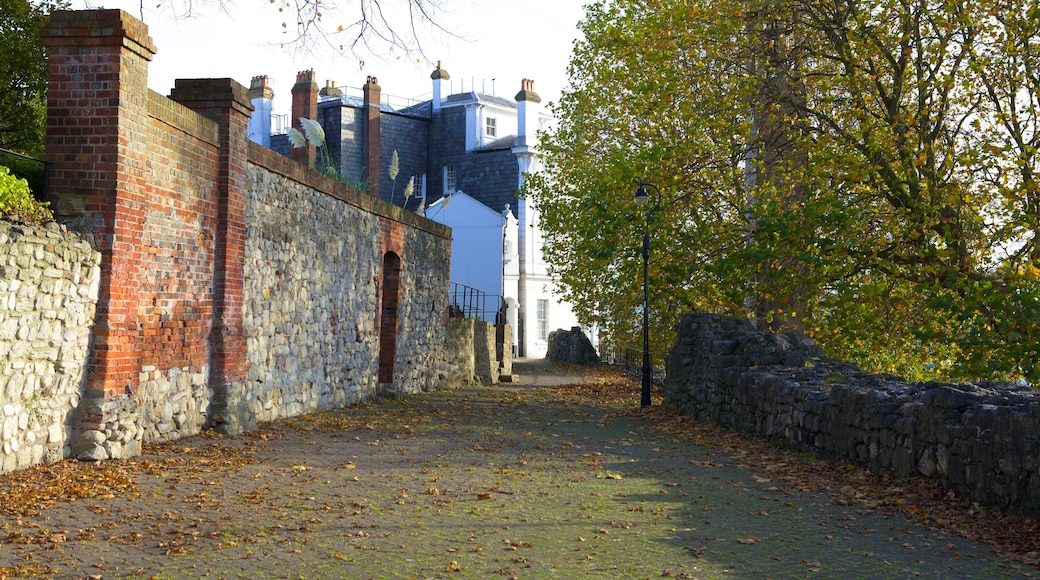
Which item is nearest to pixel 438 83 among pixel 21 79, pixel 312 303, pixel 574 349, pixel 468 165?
pixel 468 165

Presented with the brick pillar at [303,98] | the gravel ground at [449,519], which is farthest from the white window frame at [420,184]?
the gravel ground at [449,519]

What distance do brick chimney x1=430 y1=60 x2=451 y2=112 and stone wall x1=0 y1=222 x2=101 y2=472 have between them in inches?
1468

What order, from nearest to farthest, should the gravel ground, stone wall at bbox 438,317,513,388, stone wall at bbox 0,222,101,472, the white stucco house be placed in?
the gravel ground → stone wall at bbox 0,222,101,472 → stone wall at bbox 438,317,513,388 → the white stucco house

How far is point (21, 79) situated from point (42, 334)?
6495mm

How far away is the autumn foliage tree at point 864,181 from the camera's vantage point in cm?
1294

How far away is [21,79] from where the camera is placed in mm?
14219

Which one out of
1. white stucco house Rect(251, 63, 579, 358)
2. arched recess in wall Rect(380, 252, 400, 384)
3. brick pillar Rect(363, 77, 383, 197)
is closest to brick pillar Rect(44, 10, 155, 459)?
arched recess in wall Rect(380, 252, 400, 384)

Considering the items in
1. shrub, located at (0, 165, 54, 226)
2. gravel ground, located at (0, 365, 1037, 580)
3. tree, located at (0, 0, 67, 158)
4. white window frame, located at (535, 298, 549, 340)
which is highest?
tree, located at (0, 0, 67, 158)

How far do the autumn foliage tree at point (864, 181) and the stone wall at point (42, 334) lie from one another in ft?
29.2

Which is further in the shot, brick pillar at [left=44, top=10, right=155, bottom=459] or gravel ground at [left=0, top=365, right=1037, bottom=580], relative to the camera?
brick pillar at [left=44, top=10, right=155, bottom=459]

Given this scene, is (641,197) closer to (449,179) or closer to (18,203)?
(18,203)

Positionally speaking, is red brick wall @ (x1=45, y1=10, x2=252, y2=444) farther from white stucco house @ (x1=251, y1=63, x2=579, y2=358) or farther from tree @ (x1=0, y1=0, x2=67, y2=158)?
white stucco house @ (x1=251, y1=63, x2=579, y2=358)

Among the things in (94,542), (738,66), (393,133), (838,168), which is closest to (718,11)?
(738,66)

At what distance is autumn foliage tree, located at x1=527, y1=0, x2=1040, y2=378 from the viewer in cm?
1294
